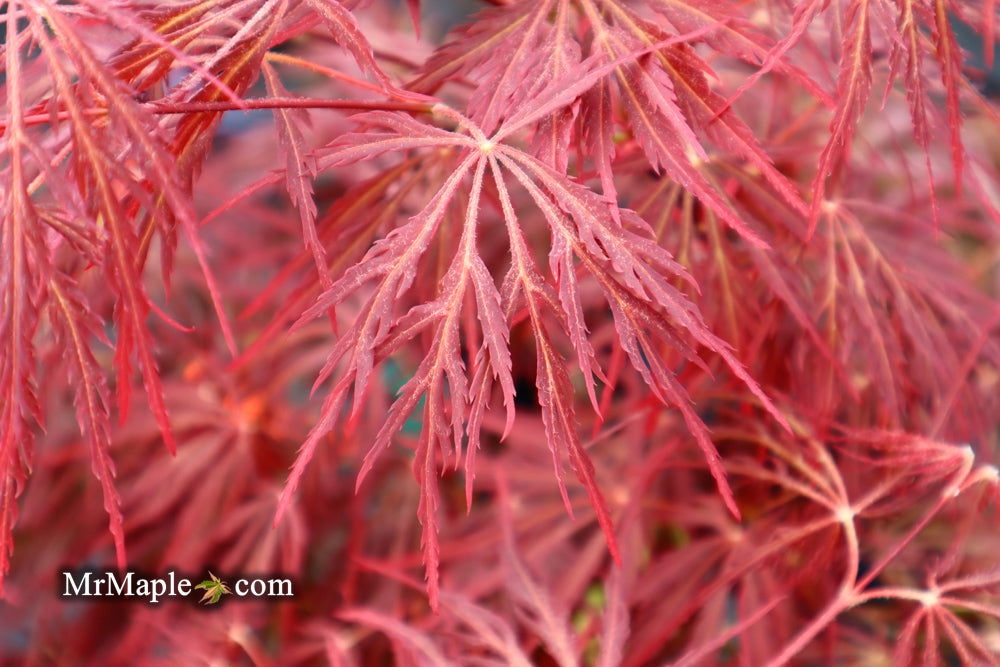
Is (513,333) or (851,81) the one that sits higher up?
(851,81)

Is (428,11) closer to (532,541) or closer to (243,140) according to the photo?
(243,140)

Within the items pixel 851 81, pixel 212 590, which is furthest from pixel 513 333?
pixel 851 81

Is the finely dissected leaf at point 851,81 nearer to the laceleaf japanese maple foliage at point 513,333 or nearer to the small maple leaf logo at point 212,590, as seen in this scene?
the laceleaf japanese maple foliage at point 513,333

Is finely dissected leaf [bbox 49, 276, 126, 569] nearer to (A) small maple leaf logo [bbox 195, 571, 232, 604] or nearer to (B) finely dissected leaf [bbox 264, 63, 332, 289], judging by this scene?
(B) finely dissected leaf [bbox 264, 63, 332, 289]

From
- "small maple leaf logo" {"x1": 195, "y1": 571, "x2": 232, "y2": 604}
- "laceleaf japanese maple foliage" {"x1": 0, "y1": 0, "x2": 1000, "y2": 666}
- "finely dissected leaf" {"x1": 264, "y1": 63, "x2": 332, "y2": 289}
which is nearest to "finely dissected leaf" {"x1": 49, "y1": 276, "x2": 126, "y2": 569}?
"laceleaf japanese maple foliage" {"x1": 0, "y1": 0, "x2": 1000, "y2": 666}

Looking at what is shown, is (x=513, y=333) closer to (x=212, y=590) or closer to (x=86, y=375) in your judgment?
(x=212, y=590)

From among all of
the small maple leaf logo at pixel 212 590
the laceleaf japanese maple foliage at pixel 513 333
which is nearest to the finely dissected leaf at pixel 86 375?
the laceleaf japanese maple foliage at pixel 513 333

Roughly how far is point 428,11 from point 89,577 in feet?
4.10

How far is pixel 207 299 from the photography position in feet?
3.72

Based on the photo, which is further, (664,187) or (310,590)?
(310,590)

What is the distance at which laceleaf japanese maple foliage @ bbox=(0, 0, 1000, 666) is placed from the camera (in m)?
0.46

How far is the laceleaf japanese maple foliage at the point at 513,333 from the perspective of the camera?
457mm

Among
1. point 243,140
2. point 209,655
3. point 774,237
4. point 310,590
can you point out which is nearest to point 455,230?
point 774,237

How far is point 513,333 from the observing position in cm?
94
